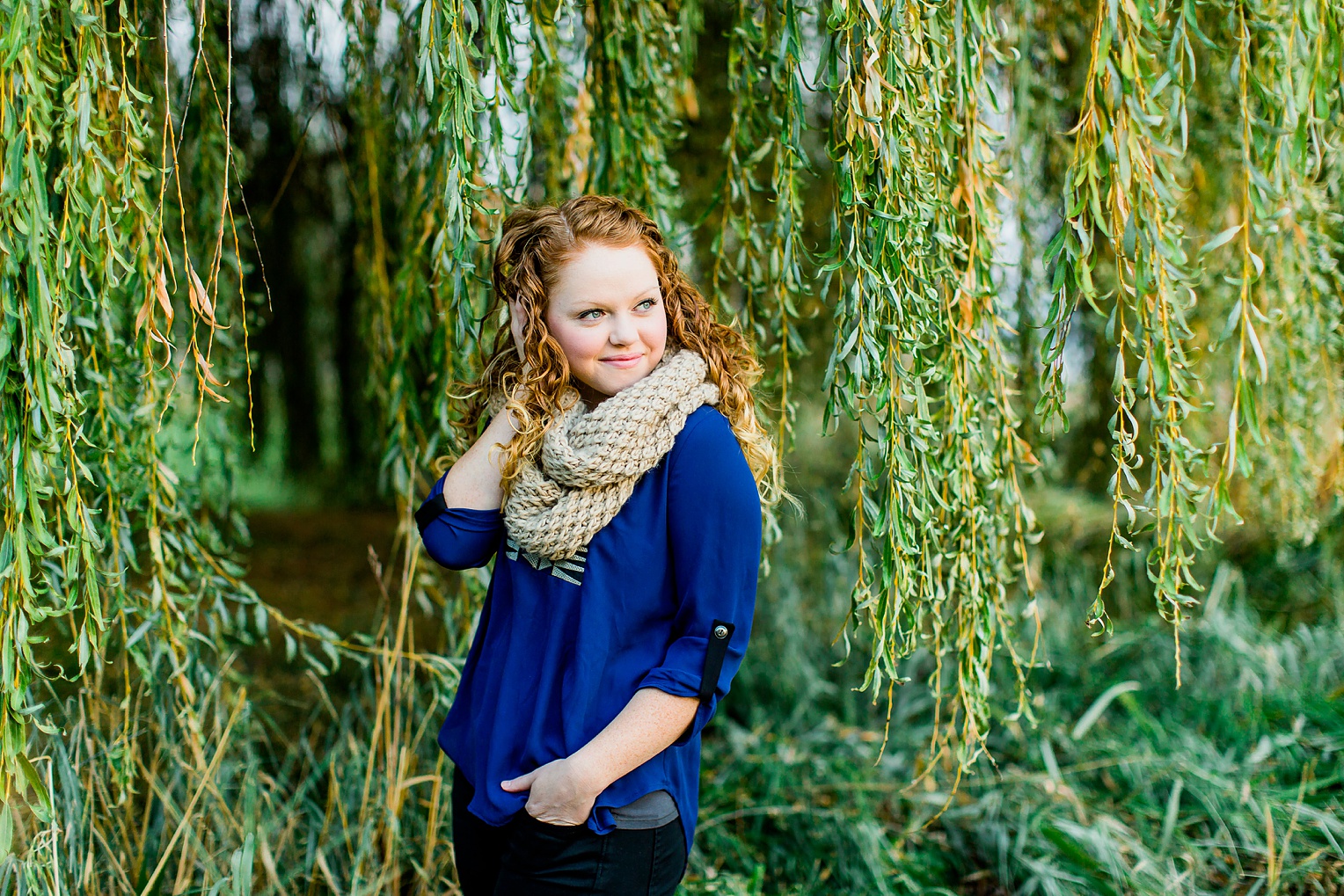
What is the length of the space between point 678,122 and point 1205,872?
2149 millimetres

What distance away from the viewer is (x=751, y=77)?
1.71 m

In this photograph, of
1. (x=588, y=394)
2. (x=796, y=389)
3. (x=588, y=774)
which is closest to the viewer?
(x=588, y=774)

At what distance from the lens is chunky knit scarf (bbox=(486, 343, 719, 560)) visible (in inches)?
46.5

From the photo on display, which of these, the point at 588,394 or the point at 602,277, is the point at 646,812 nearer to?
the point at 588,394

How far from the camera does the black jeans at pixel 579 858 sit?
1.19 metres

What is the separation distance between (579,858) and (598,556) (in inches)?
15.7

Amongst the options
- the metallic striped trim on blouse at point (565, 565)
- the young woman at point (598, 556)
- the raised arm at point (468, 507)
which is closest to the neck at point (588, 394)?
the young woman at point (598, 556)

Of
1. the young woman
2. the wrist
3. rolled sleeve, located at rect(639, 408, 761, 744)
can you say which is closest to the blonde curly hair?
the young woman

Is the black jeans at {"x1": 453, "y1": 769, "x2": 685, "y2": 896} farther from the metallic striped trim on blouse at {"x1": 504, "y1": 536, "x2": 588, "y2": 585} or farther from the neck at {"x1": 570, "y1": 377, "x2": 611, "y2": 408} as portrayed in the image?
the neck at {"x1": 570, "y1": 377, "x2": 611, "y2": 408}

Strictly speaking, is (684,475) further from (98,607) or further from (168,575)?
(168,575)

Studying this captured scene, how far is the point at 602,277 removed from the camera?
4.07 ft

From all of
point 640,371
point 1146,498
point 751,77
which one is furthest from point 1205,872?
point 751,77

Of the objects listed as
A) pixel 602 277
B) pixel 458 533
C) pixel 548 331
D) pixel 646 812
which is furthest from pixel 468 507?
pixel 646 812

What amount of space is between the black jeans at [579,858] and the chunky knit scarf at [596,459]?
1.21 ft
